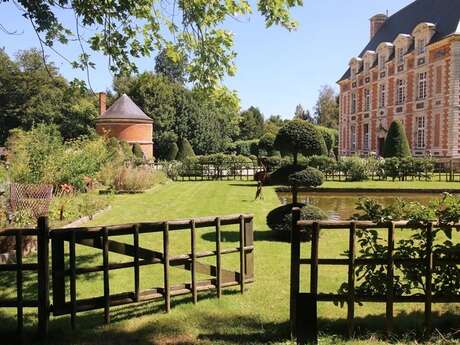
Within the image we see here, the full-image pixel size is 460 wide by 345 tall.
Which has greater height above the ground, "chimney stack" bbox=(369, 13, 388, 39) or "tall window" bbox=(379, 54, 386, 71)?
"chimney stack" bbox=(369, 13, 388, 39)

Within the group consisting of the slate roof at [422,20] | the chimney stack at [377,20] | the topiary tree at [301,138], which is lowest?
the topiary tree at [301,138]

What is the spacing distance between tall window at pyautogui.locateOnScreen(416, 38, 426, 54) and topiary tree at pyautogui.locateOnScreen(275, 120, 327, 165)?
2822 cm

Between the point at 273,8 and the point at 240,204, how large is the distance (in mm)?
8959

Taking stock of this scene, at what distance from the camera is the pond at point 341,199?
1520 centimetres

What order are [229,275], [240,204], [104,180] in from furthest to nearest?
1. [104,180]
2. [240,204]
3. [229,275]

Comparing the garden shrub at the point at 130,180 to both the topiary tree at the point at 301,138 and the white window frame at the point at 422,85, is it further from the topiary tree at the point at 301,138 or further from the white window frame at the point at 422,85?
the white window frame at the point at 422,85

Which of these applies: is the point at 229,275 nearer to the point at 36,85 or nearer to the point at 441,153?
the point at 441,153

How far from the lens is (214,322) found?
4.91m

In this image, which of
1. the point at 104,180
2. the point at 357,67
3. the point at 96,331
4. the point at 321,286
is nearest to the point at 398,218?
the point at 321,286

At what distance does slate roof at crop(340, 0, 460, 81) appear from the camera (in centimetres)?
3183

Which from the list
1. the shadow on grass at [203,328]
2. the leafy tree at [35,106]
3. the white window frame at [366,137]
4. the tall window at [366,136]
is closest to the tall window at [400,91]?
the white window frame at [366,137]

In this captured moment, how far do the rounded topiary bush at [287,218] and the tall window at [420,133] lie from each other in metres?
28.6

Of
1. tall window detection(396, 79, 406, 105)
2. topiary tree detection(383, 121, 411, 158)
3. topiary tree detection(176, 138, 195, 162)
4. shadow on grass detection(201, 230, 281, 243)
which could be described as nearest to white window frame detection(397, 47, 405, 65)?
tall window detection(396, 79, 406, 105)

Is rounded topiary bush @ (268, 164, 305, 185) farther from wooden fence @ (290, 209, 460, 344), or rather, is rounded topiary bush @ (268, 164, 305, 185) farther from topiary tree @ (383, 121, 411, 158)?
topiary tree @ (383, 121, 411, 158)
